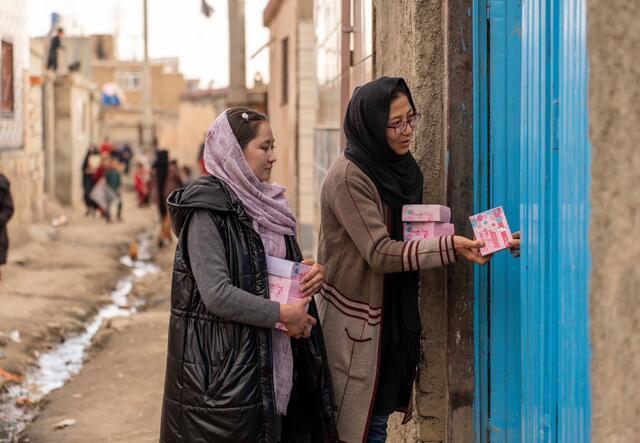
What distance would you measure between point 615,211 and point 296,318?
1.23 meters

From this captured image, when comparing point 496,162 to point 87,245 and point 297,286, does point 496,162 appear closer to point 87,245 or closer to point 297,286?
point 297,286

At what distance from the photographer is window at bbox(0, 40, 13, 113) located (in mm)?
16406

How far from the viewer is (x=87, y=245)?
60.4ft

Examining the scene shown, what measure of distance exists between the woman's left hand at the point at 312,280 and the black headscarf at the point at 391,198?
1.06ft

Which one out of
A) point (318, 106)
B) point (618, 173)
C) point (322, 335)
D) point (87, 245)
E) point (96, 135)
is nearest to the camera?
point (618, 173)

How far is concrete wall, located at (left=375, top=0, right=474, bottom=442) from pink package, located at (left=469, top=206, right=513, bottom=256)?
1.61 ft

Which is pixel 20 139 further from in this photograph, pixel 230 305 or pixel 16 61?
pixel 230 305

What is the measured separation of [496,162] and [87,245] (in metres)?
15.5

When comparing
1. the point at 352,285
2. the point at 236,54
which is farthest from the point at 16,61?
the point at 352,285

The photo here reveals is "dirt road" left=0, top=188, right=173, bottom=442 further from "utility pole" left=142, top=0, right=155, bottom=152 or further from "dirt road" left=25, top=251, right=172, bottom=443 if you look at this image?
"utility pole" left=142, top=0, right=155, bottom=152

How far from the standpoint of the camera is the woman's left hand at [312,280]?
3.34 m

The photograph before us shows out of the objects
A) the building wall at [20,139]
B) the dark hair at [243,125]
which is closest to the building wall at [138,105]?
the building wall at [20,139]

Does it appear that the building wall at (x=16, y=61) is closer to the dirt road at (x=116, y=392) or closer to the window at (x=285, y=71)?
the window at (x=285, y=71)

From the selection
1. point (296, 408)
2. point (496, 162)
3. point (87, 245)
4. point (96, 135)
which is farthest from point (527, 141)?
point (96, 135)
